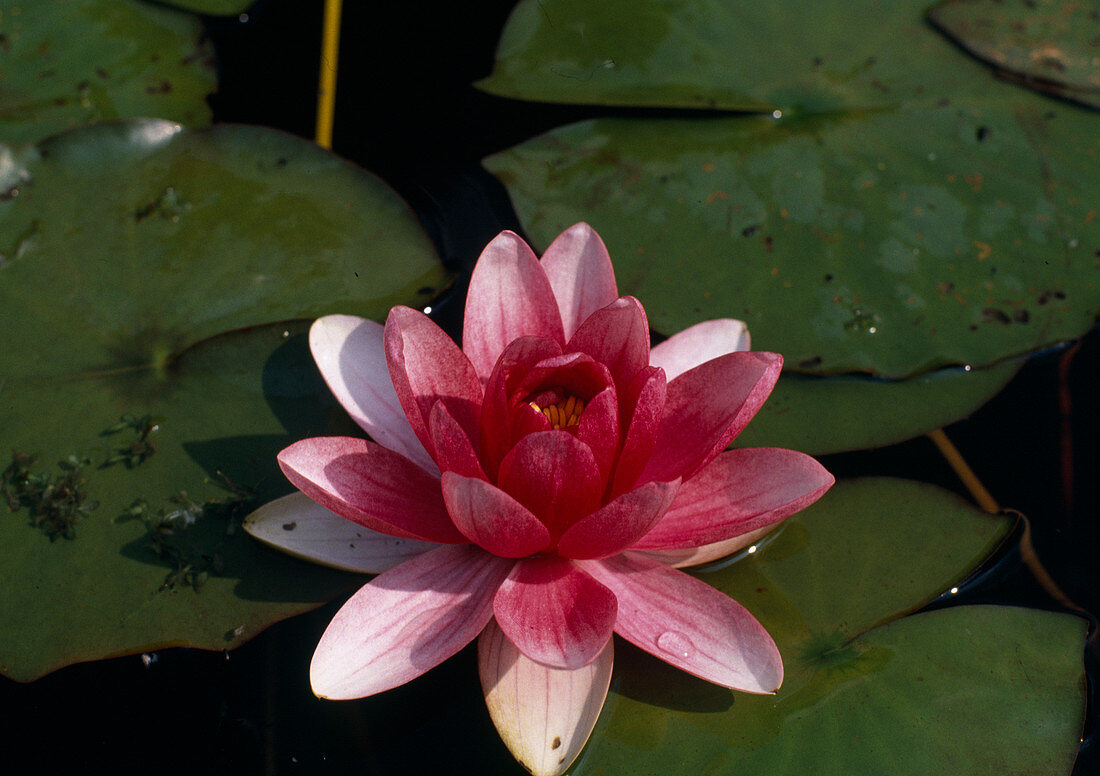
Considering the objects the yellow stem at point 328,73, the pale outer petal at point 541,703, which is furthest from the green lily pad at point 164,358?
the pale outer petal at point 541,703

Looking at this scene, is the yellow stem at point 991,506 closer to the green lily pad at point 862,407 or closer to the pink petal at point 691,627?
the green lily pad at point 862,407

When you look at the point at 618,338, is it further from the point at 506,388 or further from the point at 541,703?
the point at 541,703

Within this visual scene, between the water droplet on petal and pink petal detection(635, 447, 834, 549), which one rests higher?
pink petal detection(635, 447, 834, 549)

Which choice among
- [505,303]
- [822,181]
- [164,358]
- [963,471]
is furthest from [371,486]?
[822,181]

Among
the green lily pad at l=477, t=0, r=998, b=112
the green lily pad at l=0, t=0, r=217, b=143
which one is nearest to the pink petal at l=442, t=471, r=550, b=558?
the green lily pad at l=477, t=0, r=998, b=112

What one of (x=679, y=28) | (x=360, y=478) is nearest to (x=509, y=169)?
(x=679, y=28)

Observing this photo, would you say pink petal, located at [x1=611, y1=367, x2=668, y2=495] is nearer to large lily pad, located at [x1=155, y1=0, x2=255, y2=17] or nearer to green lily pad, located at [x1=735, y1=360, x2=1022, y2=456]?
green lily pad, located at [x1=735, y1=360, x2=1022, y2=456]

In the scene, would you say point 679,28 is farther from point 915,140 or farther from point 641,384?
point 641,384

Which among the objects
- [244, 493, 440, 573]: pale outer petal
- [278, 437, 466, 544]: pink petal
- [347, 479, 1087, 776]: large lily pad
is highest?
[278, 437, 466, 544]: pink petal
